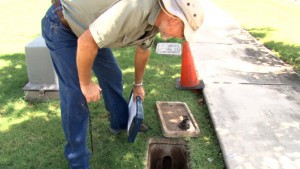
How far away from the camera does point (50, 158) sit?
115 inches

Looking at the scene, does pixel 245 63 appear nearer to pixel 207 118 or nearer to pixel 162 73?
pixel 162 73

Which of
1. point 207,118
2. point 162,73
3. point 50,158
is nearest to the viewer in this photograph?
point 50,158

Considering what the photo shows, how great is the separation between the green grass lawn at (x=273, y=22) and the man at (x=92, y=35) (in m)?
3.99

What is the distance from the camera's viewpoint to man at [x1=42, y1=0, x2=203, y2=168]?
5.83ft

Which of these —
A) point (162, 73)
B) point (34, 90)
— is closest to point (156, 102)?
point (162, 73)

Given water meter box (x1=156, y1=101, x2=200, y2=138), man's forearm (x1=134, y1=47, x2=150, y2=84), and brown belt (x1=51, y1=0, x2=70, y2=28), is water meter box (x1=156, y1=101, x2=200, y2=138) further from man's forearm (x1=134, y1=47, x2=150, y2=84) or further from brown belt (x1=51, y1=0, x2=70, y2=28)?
brown belt (x1=51, y1=0, x2=70, y2=28)

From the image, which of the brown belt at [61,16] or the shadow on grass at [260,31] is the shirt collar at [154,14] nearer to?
the brown belt at [61,16]

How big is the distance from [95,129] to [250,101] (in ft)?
6.48

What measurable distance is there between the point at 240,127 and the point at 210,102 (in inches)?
23.3

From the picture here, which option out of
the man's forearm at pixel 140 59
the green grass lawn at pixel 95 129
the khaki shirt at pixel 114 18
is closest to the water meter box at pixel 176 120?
the green grass lawn at pixel 95 129

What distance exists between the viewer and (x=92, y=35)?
71.7 inches

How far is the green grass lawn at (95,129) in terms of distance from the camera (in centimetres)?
294

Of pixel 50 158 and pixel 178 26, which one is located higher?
pixel 178 26

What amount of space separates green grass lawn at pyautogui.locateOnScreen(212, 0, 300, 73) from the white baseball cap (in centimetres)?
398
